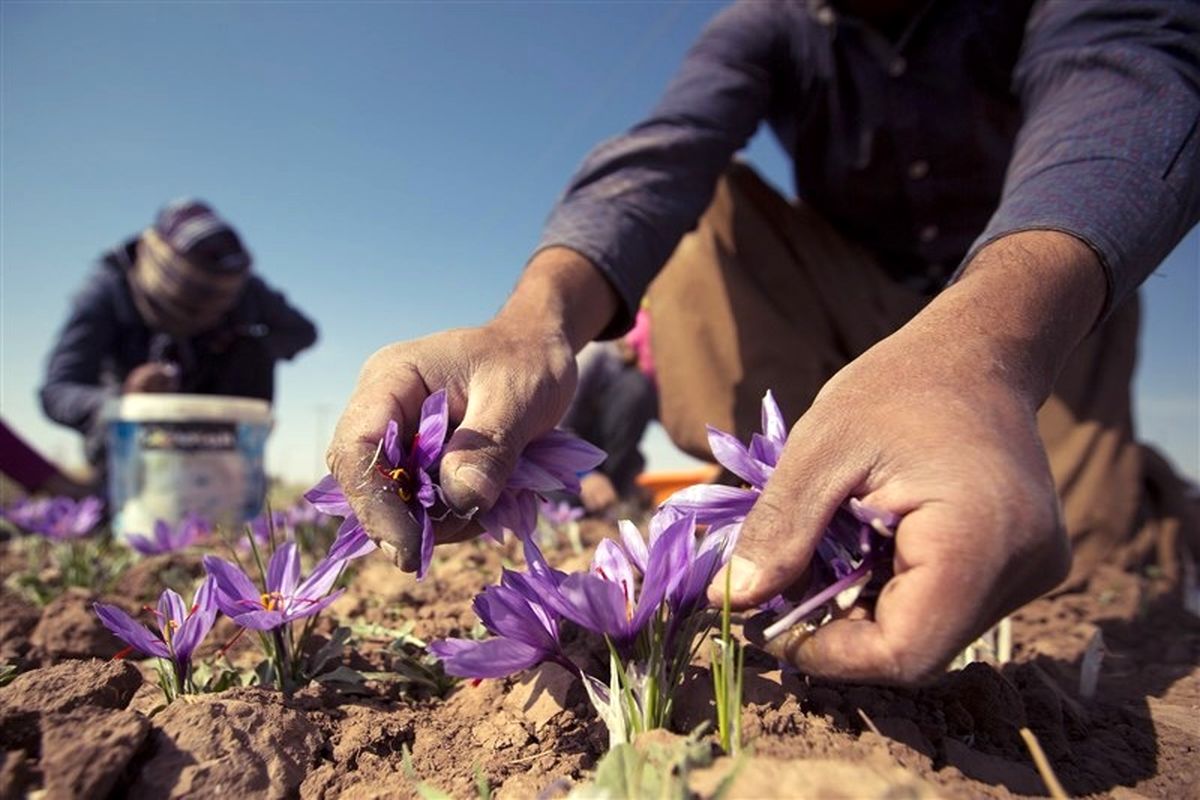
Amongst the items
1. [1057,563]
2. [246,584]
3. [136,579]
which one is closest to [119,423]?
[136,579]

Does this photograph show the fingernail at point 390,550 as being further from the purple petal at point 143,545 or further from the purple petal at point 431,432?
the purple petal at point 143,545

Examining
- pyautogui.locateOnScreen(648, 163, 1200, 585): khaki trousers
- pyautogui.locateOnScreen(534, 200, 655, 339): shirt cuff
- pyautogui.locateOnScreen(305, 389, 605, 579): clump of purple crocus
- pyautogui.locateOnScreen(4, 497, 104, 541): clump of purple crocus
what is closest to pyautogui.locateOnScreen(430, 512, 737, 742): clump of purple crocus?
pyautogui.locateOnScreen(305, 389, 605, 579): clump of purple crocus

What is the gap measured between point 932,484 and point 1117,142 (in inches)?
31.9

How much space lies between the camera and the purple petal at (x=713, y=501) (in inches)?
33.2

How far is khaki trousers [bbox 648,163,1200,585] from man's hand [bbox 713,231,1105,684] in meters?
1.52

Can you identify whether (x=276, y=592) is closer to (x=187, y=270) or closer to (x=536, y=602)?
(x=536, y=602)

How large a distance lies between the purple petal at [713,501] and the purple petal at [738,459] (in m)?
0.02

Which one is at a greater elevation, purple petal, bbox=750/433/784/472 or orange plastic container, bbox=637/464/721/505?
purple petal, bbox=750/433/784/472

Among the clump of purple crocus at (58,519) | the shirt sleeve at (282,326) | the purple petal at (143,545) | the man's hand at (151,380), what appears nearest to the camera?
the purple petal at (143,545)

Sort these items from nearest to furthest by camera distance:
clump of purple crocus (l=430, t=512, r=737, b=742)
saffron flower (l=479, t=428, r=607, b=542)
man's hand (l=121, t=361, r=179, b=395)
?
clump of purple crocus (l=430, t=512, r=737, b=742), saffron flower (l=479, t=428, r=607, b=542), man's hand (l=121, t=361, r=179, b=395)

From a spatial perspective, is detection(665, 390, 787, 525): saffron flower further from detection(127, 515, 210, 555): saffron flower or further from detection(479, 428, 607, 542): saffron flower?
detection(127, 515, 210, 555): saffron flower

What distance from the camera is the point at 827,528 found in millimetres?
758

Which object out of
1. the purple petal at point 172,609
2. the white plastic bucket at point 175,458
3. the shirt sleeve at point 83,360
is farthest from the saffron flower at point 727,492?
the shirt sleeve at point 83,360

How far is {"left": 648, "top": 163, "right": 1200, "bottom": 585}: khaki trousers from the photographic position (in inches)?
96.0
